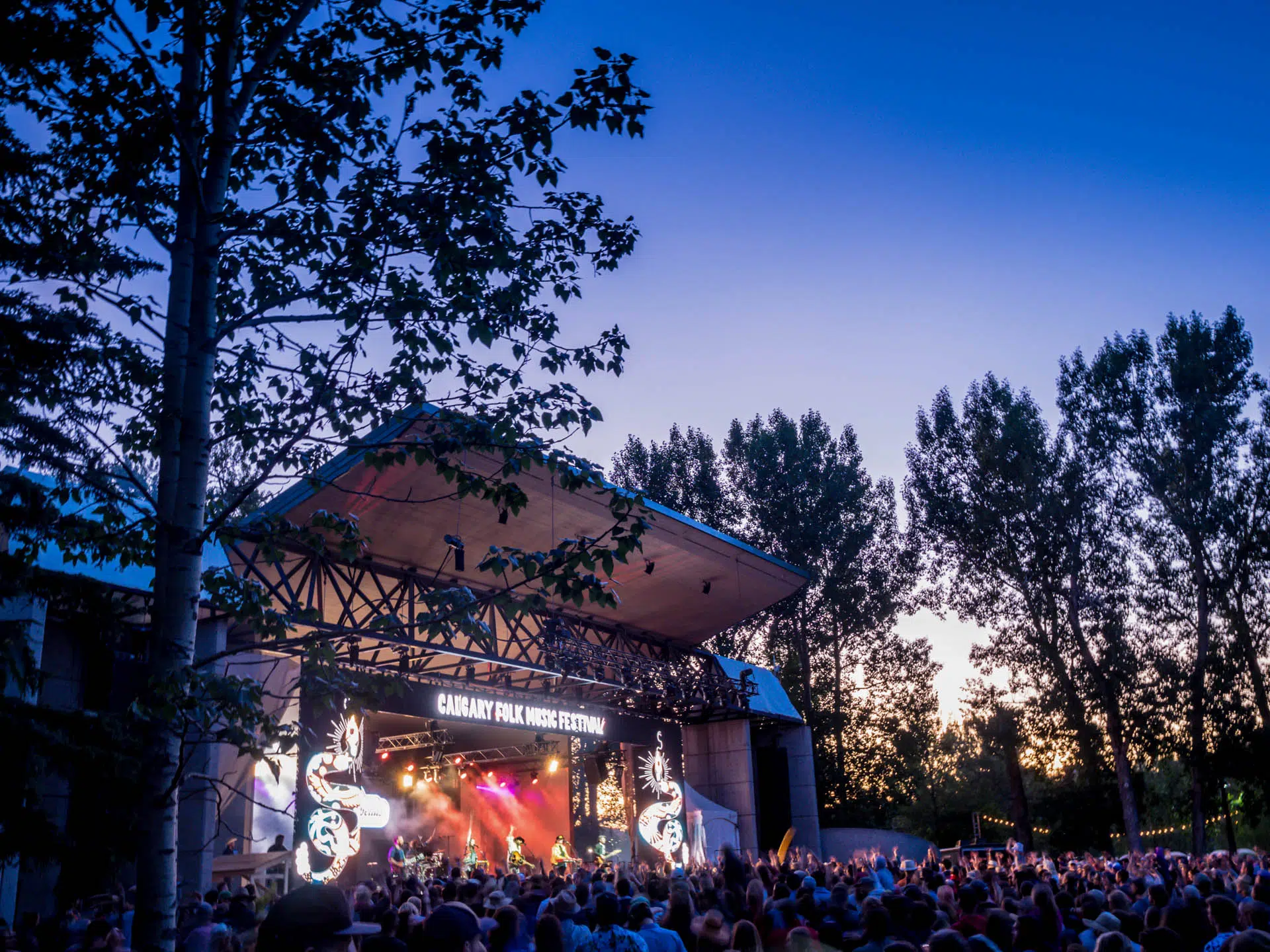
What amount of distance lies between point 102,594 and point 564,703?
15617 millimetres

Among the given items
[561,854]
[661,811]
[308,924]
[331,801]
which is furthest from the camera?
[661,811]

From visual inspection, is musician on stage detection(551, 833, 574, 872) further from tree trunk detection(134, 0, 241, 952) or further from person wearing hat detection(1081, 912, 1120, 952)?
tree trunk detection(134, 0, 241, 952)

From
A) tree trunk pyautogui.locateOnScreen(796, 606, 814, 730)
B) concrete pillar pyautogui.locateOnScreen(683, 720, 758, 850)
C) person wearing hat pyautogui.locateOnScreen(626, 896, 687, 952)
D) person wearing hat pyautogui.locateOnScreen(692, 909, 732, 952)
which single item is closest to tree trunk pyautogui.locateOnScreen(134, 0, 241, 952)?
person wearing hat pyautogui.locateOnScreen(626, 896, 687, 952)

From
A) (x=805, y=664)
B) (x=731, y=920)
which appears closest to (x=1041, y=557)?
(x=805, y=664)

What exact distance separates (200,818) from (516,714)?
6841mm

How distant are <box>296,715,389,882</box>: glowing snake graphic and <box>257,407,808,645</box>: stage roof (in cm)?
302

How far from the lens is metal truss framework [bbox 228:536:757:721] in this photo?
14.2m

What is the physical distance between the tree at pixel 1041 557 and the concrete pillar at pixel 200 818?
20262 mm

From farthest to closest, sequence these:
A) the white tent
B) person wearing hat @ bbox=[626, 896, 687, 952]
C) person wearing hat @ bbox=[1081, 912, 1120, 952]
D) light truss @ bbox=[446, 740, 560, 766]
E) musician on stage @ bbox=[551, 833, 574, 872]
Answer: light truss @ bbox=[446, 740, 560, 766] → the white tent → musician on stage @ bbox=[551, 833, 574, 872] → person wearing hat @ bbox=[1081, 912, 1120, 952] → person wearing hat @ bbox=[626, 896, 687, 952]

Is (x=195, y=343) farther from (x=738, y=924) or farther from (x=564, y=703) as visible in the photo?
(x=564, y=703)

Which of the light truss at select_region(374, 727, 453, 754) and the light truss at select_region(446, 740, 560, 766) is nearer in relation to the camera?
the light truss at select_region(446, 740, 560, 766)

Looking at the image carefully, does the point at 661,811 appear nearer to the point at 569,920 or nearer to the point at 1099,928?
the point at 569,920

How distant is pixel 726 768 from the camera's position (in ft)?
76.3

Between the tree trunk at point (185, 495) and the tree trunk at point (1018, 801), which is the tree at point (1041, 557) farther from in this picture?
the tree trunk at point (185, 495)
